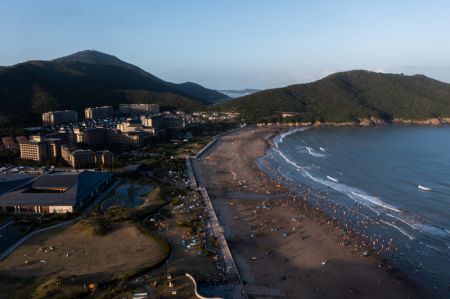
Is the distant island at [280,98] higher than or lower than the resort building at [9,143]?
higher

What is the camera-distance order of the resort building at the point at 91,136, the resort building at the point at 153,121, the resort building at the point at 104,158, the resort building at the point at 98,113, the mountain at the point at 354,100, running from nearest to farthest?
the resort building at the point at 104,158 < the resort building at the point at 91,136 < the resort building at the point at 153,121 < the resort building at the point at 98,113 < the mountain at the point at 354,100

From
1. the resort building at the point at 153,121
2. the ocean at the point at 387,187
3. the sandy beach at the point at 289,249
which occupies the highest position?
the resort building at the point at 153,121

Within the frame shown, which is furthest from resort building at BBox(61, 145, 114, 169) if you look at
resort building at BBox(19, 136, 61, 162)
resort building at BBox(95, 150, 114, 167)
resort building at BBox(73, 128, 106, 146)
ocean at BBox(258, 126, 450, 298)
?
ocean at BBox(258, 126, 450, 298)

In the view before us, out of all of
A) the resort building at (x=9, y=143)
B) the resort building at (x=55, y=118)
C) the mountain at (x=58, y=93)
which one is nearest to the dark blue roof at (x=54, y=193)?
the resort building at (x=9, y=143)

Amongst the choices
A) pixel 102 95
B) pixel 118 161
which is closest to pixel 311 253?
pixel 118 161

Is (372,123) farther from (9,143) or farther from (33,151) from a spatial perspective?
(9,143)

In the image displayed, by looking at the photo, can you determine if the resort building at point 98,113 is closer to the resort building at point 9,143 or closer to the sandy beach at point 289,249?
the resort building at point 9,143
